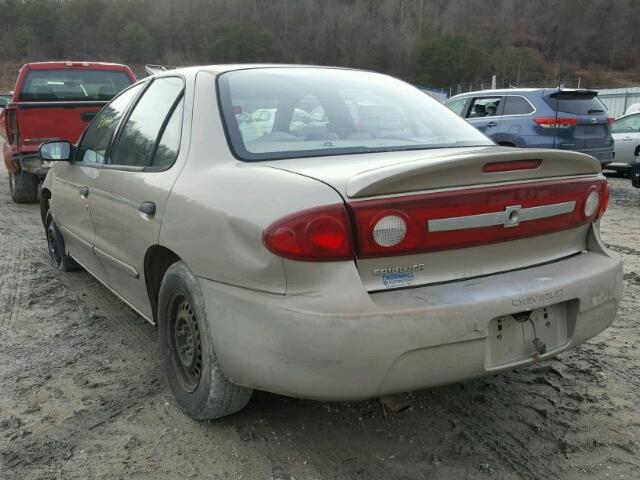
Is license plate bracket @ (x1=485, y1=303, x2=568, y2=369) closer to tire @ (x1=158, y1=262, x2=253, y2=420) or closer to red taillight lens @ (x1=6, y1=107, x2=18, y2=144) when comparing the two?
tire @ (x1=158, y1=262, x2=253, y2=420)

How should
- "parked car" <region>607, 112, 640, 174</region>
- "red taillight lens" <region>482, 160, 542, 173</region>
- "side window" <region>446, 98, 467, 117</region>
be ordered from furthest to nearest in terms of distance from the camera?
"parked car" <region>607, 112, 640, 174</region> < "side window" <region>446, 98, 467, 117</region> < "red taillight lens" <region>482, 160, 542, 173</region>

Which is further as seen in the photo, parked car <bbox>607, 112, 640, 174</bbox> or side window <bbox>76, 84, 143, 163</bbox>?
parked car <bbox>607, 112, 640, 174</bbox>

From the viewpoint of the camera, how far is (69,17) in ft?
284

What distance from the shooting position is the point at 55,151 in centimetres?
413

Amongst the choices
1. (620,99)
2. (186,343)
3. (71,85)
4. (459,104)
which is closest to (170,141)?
(186,343)

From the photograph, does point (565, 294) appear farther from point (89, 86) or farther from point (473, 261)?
point (89, 86)

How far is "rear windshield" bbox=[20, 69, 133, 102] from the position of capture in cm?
888

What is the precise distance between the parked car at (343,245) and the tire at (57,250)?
203 centimetres

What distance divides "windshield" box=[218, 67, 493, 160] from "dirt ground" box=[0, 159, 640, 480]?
122cm

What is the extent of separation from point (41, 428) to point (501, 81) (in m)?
53.0

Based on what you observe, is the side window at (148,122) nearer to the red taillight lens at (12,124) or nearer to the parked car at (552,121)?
the red taillight lens at (12,124)

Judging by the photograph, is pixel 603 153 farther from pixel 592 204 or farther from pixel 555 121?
pixel 592 204

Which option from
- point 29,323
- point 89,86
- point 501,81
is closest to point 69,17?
point 501,81

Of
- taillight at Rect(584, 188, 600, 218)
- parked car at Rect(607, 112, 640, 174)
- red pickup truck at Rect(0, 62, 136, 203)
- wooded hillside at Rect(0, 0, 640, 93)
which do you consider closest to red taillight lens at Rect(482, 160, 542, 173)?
taillight at Rect(584, 188, 600, 218)
